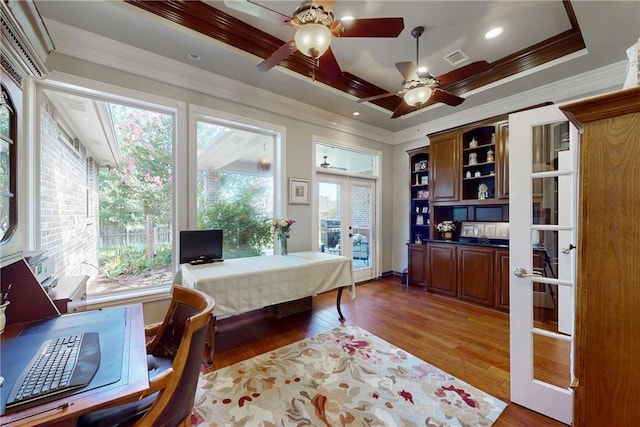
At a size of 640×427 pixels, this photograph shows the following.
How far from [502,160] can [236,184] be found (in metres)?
3.73

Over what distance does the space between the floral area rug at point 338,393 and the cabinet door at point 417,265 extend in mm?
2299

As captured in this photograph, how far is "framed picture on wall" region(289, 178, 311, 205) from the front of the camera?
12.8ft

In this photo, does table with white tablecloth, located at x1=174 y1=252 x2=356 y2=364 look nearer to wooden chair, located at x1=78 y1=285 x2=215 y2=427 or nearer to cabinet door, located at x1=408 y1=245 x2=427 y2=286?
wooden chair, located at x1=78 y1=285 x2=215 y2=427

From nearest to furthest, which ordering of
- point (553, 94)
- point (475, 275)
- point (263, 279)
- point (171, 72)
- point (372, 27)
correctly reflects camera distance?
point (372, 27) → point (263, 279) → point (171, 72) → point (553, 94) → point (475, 275)

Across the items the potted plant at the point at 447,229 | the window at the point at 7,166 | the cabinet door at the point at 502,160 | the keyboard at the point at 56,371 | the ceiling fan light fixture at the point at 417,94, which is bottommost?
the keyboard at the point at 56,371

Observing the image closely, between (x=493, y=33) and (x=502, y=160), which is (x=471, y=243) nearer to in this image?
(x=502, y=160)

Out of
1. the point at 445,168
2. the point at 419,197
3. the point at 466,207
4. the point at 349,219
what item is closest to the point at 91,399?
the point at 349,219

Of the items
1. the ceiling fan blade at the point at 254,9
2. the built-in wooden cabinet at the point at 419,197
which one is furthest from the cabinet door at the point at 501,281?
the ceiling fan blade at the point at 254,9

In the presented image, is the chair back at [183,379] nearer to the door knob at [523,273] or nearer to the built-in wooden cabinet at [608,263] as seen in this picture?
the built-in wooden cabinet at [608,263]

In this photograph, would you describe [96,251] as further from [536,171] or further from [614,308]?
[536,171]

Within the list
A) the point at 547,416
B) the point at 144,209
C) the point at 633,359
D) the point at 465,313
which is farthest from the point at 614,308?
the point at 144,209

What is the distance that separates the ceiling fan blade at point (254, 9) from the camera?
5.52ft

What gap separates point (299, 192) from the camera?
398cm

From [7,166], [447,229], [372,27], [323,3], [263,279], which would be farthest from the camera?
[447,229]
